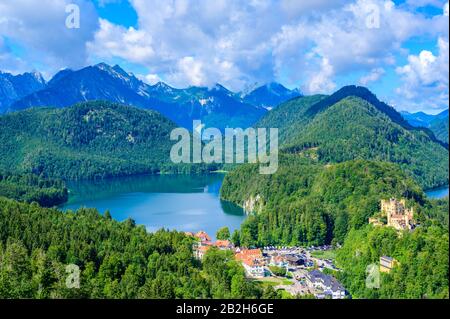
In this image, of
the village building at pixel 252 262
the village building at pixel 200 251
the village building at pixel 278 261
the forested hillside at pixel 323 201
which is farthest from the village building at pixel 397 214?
the village building at pixel 200 251

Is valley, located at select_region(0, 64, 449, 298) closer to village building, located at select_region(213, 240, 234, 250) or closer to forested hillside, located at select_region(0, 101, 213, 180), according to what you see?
village building, located at select_region(213, 240, 234, 250)

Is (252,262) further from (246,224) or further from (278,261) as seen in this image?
(246,224)

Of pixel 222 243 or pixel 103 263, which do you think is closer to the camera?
pixel 103 263

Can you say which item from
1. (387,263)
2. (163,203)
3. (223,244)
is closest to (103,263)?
(223,244)

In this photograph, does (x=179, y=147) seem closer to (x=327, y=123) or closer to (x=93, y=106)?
(x=93, y=106)

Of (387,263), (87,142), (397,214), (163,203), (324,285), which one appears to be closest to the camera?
(324,285)

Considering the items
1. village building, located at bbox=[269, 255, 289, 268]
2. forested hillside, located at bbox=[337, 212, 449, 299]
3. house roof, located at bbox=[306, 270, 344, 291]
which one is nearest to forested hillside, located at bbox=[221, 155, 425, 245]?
forested hillside, located at bbox=[337, 212, 449, 299]
